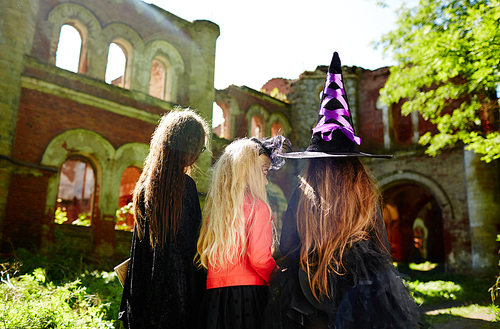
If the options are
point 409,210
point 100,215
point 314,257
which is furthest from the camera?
point 409,210

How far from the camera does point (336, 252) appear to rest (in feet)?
6.98

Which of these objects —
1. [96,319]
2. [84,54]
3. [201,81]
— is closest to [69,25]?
[84,54]

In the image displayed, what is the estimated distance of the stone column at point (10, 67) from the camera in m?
7.43

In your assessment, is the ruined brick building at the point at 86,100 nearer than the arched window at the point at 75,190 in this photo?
Yes

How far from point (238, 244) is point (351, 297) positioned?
77cm

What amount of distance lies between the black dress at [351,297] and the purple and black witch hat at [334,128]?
53 cm

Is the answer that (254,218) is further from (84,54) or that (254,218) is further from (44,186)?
(84,54)

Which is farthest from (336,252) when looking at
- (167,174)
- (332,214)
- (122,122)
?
(122,122)

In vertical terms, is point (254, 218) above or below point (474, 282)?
above

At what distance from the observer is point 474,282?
37.4 ft

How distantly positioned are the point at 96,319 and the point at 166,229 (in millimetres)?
2391

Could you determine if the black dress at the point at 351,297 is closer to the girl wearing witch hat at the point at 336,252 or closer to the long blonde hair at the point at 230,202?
the girl wearing witch hat at the point at 336,252

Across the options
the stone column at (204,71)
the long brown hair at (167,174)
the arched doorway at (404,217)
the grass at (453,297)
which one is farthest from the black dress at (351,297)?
the arched doorway at (404,217)

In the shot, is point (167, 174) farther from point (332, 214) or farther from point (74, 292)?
point (74, 292)
